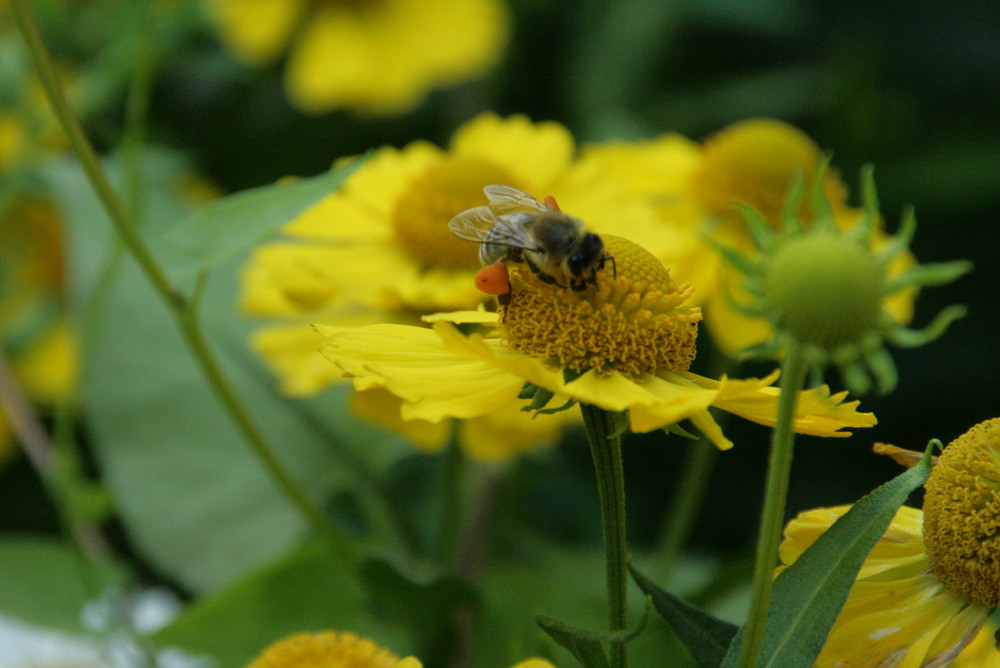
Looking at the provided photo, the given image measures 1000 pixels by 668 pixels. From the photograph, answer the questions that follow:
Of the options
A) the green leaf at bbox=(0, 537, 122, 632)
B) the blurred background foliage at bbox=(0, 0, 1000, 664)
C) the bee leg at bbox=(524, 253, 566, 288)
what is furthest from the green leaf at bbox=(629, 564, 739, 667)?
the blurred background foliage at bbox=(0, 0, 1000, 664)

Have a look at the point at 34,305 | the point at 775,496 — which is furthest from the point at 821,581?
the point at 34,305

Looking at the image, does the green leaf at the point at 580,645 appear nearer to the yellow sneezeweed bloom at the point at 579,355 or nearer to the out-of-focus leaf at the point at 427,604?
the yellow sneezeweed bloom at the point at 579,355

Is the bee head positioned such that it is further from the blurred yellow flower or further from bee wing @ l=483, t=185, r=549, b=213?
the blurred yellow flower

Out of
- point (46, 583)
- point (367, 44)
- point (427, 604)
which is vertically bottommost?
point (46, 583)

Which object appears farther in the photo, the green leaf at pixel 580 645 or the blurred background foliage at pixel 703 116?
the blurred background foliage at pixel 703 116

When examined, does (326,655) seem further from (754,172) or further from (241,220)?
(754,172)

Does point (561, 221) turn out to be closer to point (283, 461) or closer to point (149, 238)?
point (283, 461)

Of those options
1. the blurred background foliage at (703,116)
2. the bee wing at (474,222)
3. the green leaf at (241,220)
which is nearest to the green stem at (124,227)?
the green leaf at (241,220)
